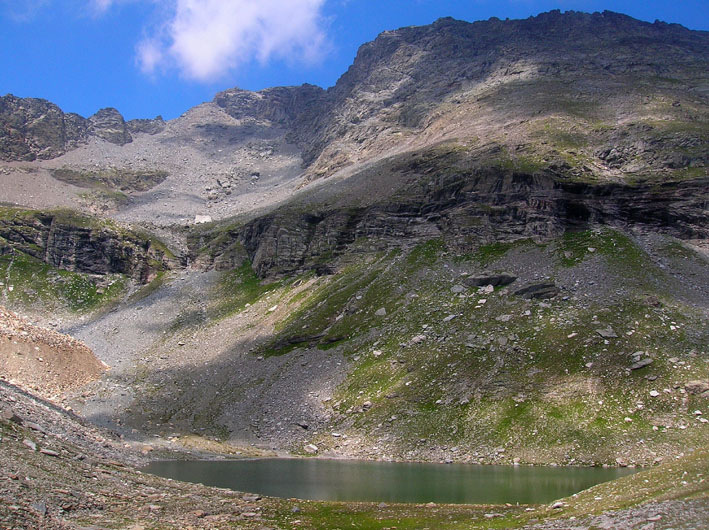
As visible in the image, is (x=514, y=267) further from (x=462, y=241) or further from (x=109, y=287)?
(x=109, y=287)

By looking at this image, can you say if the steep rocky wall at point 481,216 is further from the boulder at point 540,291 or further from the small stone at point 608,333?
the small stone at point 608,333

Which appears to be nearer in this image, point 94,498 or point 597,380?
point 94,498

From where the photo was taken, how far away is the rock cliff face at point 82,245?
142m

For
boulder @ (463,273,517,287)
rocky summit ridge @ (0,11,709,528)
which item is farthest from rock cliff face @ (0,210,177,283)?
boulder @ (463,273,517,287)

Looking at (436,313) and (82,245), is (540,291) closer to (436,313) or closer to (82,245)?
(436,313)

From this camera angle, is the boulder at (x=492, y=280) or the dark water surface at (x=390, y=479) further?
the boulder at (x=492, y=280)

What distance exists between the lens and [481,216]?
99.4 m

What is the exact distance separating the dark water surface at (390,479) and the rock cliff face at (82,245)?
102285 millimetres

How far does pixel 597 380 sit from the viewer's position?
56312 millimetres

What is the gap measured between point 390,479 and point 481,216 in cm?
6590

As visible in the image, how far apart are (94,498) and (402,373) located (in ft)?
149

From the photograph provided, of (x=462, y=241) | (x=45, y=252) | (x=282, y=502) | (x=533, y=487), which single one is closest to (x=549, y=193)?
(x=462, y=241)

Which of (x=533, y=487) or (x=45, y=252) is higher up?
(x=45, y=252)

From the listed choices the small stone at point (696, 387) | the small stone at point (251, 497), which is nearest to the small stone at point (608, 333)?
the small stone at point (696, 387)
